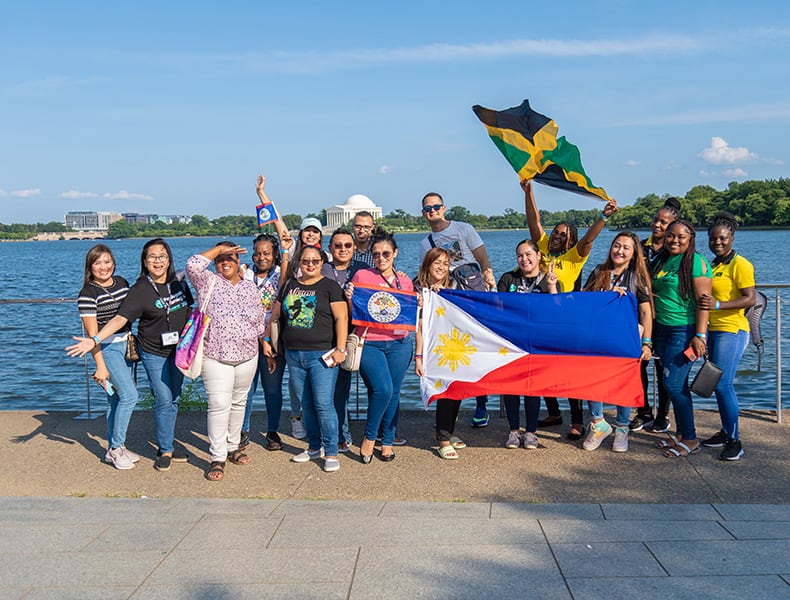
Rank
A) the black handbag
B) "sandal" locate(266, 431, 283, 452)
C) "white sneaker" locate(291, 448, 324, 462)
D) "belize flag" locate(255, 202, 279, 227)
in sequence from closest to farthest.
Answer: the black handbag, "white sneaker" locate(291, 448, 324, 462), "sandal" locate(266, 431, 283, 452), "belize flag" locate(255, 202, 279, 227)

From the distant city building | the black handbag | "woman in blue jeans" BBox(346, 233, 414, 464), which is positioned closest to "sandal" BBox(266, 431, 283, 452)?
"woman in blue jeans" BBox(346, 233, 414, 464)

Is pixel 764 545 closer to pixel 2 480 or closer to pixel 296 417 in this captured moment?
pixel 296 417

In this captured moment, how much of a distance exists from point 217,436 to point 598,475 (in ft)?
10.3

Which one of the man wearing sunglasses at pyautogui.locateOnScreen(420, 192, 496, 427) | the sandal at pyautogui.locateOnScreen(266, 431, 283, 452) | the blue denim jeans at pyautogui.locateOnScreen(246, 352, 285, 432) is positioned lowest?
A: the sandal at pyautogui.locateOnScreen(266, 431, 283, 452)

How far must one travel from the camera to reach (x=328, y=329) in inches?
247

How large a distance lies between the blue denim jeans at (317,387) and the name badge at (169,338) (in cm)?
95

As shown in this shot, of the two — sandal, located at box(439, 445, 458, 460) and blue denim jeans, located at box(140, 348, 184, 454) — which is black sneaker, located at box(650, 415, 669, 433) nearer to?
sandal, located at box(439, 445, 458, 460)

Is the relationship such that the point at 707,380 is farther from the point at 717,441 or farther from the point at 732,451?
the point at 717,441

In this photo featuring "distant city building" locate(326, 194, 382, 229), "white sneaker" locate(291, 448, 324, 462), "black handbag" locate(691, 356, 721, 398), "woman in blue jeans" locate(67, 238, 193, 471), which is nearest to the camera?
"black handbag" locate(691, 356, 721, 398)

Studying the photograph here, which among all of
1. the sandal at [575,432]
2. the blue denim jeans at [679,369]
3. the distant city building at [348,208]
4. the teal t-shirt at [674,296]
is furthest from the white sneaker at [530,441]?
the distant city building at [348,208]

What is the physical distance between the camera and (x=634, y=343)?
259 inches

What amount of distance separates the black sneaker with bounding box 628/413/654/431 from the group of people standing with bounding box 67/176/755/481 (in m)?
0.54

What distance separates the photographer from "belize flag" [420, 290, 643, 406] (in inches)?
259

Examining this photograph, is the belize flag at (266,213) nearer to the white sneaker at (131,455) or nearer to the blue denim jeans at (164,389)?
the blue denim jeans at (164,389)
